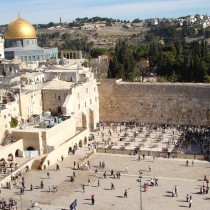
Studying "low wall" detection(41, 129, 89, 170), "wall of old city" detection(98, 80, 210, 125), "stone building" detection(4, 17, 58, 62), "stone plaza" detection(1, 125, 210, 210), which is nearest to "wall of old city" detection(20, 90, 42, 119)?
"low wall" detection(41, 129, 89, 170)

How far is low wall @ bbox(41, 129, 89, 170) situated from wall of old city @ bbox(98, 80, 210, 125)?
7.36 m

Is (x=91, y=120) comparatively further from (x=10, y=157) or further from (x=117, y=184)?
(x=117, y=184)

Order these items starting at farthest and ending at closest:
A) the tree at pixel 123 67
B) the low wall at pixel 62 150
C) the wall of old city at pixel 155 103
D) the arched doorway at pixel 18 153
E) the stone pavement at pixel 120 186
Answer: the tree at pixel 123 67
the wall of old city at pixel 155 103
the arched doorway at pixel 18 153
the low wall at pixel 62 150
the stone pavement at pixel 120 186

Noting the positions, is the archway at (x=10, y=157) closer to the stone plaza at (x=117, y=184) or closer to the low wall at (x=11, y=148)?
the low wall at (x=11, y=148)

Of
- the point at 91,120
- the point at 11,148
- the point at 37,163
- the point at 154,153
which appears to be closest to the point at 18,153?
the point at 11,148

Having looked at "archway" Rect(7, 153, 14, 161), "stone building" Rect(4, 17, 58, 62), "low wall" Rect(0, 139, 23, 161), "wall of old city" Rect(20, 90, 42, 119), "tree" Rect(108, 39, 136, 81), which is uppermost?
"stone building" Rect(4, 17, 58, 62)

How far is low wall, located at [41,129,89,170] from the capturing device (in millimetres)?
24791

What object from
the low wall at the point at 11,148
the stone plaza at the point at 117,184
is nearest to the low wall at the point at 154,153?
the stone plaza at the point at 117,184

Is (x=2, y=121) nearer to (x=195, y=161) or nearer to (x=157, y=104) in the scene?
(x=195, y=161)

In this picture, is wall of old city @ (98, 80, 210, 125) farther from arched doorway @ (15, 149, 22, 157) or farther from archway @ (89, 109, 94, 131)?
arched doorway @ (15, 149, 22, 157)

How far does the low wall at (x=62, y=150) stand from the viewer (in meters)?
24.8

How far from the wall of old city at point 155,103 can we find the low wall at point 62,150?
24.1 ft

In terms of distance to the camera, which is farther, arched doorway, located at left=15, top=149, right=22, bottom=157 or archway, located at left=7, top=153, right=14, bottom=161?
arched doorway, located at left=15, top=149, right=22, bottom=157

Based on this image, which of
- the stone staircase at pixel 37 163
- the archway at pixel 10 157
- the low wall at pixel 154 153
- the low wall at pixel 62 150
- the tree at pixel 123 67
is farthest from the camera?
the tree at pixel 123 67
